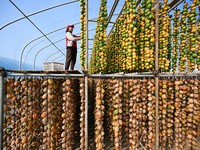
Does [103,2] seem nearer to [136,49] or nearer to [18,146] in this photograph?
[136,49]

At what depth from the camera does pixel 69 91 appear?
1828mm

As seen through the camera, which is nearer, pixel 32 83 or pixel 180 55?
pixel 32 83

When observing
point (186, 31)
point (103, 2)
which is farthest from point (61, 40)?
point (186, 31)

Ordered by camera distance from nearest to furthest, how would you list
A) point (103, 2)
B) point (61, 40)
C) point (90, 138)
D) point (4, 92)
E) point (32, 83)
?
point (4, 92), point (32, 83), point (103, 2), point (90, 138), point (61, 40)

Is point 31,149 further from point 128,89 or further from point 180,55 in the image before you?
point 180,55

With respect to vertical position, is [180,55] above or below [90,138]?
above

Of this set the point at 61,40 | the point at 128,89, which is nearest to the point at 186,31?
the point at 128,89

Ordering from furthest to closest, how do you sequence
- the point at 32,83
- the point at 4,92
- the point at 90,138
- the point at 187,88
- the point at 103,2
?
the point at 90,138 → the point at 103,2 → the point at 187,88 → the point at 32,83 → the point at 4,92

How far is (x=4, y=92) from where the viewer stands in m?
1.71

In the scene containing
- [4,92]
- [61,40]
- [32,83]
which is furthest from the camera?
[61,40]

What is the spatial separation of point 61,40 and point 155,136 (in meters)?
7.67

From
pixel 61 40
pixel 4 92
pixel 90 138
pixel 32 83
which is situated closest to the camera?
pixel 4 92

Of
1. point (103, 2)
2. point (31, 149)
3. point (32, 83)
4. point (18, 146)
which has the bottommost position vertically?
point (31, 149)

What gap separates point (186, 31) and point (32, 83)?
137 inches
